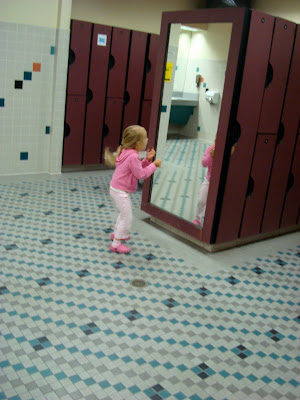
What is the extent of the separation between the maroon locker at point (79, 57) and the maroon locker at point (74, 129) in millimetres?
138

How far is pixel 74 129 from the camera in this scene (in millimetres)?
6328

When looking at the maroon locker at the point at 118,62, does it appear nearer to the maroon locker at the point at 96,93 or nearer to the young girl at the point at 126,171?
the maroon locker at the point at 96,93

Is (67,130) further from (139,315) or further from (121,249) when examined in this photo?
(139,315)

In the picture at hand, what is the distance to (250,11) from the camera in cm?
359

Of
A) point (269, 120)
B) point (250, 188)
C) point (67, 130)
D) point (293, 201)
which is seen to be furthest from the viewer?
point (67, 130)

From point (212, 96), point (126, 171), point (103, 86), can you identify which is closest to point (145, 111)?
point (103, 86)

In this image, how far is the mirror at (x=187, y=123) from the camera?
14.3 feet

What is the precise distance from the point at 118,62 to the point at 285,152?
308 centimetres

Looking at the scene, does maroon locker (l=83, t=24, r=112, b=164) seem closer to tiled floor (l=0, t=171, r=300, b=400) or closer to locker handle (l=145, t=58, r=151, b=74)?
locker handle (l=145, t=58, r=151, b=74)

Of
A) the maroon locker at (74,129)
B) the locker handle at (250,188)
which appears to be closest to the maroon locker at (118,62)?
the maroon locker at (74,129)

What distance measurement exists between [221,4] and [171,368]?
6.47 m

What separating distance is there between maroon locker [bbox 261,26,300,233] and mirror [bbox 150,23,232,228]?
69 cm

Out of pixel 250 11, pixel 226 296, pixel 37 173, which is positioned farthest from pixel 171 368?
pixel 37 173

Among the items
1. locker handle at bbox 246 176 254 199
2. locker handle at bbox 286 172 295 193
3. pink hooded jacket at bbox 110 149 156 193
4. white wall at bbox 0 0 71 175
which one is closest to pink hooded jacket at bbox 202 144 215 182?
locker handle at bbox 246 176 254 199
